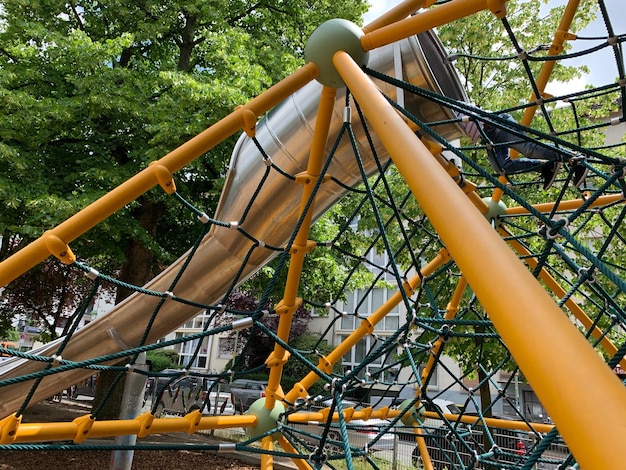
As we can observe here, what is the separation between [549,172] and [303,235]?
1864 mm

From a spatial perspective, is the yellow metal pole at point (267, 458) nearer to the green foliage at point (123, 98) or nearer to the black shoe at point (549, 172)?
the black shoe at point (549, 172)

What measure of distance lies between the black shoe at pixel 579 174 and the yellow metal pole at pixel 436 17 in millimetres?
1642

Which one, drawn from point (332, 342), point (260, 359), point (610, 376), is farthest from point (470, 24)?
point (332, 342)

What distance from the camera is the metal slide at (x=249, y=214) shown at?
2.75 m

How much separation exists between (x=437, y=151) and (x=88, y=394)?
1767 centimetres

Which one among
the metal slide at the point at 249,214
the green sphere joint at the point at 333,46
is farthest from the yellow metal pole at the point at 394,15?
the metal slide at the point at 249,214

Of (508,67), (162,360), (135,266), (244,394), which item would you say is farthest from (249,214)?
(162,360)

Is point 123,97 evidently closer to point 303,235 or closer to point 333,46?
point 303,235

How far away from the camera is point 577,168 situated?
3.24 metres

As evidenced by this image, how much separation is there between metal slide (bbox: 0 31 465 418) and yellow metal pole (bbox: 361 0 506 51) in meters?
0.54

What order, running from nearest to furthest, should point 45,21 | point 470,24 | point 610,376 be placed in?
point 610,376 < point 45,21 < point 470,24

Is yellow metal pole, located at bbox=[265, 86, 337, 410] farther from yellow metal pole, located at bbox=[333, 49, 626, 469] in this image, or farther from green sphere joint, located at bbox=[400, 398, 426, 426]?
green sphere joint, located at bbox=[400, 398, 426, 426]

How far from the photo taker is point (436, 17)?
1.96 m

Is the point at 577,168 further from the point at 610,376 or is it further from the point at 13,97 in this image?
the point at 13,97
